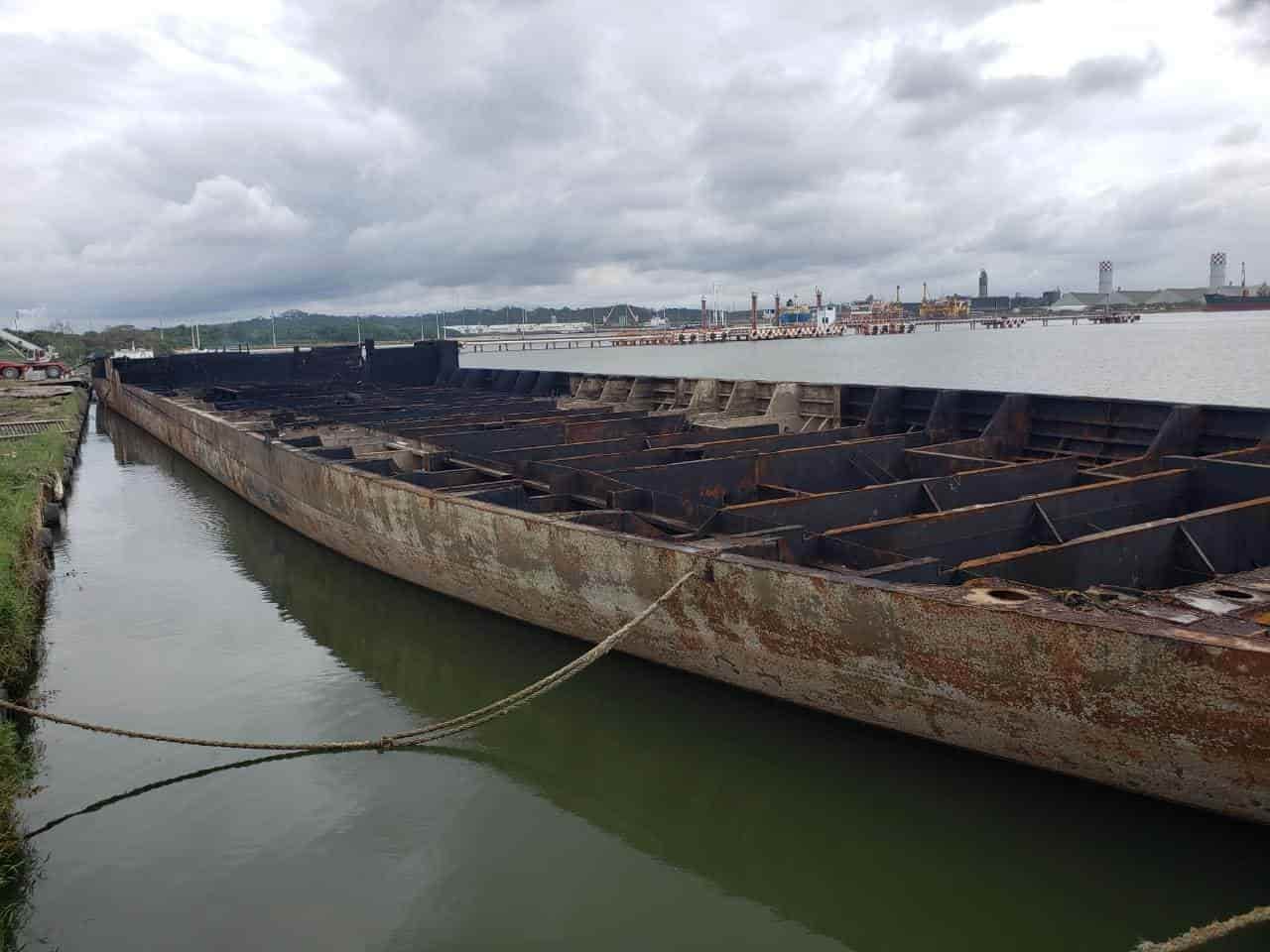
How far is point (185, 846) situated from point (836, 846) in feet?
14.6

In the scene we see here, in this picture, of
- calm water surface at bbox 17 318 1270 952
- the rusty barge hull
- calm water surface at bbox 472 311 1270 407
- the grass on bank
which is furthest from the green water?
calm water surface at bbox 472 311 1270 407

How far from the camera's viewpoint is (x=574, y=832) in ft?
21.6

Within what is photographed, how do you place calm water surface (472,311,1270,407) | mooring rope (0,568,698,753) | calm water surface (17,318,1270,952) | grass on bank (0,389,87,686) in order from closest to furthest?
calm water surface (17,318,1270,952) < mooring rope (0,568,698,753) < grass on bank (0,389,87,686) < calm water surface (472,311,1270,407)

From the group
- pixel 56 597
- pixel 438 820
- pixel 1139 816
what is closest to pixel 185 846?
pixel 438 820

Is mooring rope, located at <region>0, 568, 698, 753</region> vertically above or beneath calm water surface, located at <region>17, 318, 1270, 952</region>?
above

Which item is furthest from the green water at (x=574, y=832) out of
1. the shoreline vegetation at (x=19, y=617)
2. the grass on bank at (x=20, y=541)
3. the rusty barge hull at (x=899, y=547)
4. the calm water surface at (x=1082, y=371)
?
the calm water surface at (x=1082, y=371)

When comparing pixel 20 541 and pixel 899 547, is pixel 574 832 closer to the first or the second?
pixel 899 547

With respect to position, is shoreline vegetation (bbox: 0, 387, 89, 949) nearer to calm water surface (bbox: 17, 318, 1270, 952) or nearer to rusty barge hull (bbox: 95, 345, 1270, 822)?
calm water surface (bbox: 17, 318, 1270, 952)

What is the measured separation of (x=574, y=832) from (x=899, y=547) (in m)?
3.85

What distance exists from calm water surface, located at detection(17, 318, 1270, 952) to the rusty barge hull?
1.33 ft

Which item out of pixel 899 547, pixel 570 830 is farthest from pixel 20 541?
pixel 899 547

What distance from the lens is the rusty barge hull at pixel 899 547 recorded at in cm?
553

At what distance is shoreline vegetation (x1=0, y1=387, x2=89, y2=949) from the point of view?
6.03 meters

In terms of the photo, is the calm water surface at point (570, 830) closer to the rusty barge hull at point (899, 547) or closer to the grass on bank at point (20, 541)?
the rusty barge hull at point (899, 547)
